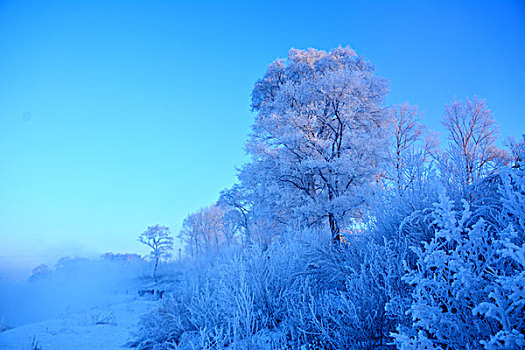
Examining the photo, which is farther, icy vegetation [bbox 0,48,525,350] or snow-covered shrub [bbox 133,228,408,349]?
snow-covered shrub [bbox 133,228,408,349]

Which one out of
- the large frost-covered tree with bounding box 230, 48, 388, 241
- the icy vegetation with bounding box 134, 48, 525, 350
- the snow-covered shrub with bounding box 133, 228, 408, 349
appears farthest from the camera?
the large frost-covered tree with bounding box 230, 48, 388, 241

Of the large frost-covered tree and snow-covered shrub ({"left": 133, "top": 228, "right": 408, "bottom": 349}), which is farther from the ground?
the large frost-covered tree

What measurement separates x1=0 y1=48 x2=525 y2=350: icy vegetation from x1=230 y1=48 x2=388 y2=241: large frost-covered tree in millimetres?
68

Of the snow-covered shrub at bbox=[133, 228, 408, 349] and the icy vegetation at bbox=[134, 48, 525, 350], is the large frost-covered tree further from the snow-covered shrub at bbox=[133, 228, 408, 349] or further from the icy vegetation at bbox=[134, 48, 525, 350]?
the snow-covered shrub at bbox=[133, 228, 408, 349]

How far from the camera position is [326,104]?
11.2m

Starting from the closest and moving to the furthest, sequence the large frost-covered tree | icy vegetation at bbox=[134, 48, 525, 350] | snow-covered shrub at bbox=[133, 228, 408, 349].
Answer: icy vegetation at bbox=[134, 48, 525, 350] → snow-covered shrub at bbox=[133, 228, 408, 349] → the large frost-covered tree

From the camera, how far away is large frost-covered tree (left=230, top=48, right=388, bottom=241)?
9633 mm

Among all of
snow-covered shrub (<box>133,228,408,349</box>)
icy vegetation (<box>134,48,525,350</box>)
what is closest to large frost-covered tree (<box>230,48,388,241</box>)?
icy vegetation (<box>134,48,525,350</box>)

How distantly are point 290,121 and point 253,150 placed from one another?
2.01m

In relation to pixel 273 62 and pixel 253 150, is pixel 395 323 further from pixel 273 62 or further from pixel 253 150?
pixel 273 62

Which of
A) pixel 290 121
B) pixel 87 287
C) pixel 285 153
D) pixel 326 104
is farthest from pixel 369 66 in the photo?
pixel 87 287

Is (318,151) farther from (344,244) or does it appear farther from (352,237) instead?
(352,237)

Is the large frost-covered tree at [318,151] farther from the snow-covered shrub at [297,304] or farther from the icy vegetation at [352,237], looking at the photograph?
the snow-covered shrub at [297,304]

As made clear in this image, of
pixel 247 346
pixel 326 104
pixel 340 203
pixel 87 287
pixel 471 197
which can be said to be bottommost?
pixel 87 287
